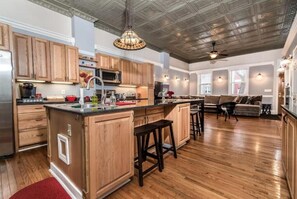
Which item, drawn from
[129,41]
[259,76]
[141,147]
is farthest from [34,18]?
[259,76]

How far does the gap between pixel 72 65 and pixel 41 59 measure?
0.65 meters

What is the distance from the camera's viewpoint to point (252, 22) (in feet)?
14.5

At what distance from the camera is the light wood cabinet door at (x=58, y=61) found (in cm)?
330

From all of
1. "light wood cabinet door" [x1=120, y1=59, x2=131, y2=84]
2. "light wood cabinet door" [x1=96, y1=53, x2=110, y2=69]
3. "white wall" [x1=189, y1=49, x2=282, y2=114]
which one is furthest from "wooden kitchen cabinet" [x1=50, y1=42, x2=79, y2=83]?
"white wall" [x1=189, y1=49, x2=282, y2=114]

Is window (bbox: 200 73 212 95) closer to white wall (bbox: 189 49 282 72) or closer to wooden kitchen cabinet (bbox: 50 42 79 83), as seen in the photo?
white wall (bbox: 189 49 282 72)

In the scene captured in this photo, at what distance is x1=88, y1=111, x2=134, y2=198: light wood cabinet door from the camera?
4.47ft

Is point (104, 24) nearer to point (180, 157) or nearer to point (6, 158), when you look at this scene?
point (6, 158)

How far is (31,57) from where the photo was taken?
2.99m

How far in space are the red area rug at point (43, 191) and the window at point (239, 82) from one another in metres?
8.79

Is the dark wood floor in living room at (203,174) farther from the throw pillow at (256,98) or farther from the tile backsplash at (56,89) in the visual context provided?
the throw pillow at (256,98)

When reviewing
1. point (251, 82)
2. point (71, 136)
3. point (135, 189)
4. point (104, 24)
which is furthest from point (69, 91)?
point (251, 82)

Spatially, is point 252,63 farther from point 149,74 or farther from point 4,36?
point 4,36

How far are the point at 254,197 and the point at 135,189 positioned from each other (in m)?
1.28

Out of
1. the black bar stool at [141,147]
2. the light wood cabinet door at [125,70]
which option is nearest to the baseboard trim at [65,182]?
the black bar stool at [141,147]
